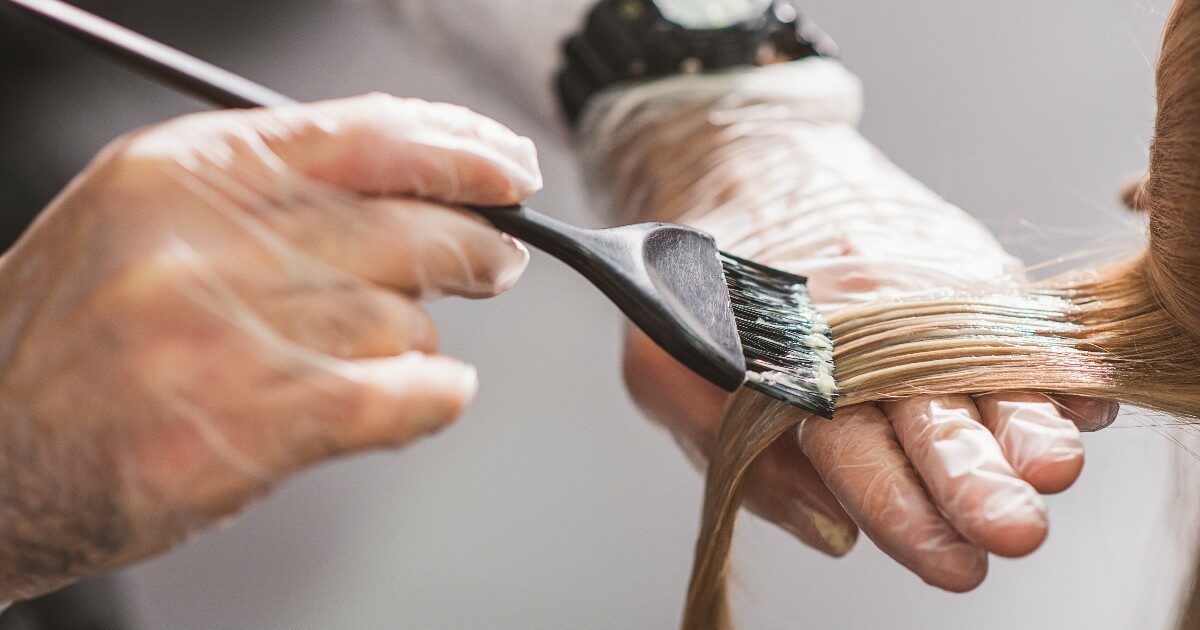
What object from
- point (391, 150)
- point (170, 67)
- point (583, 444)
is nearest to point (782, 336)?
point (391, 150)

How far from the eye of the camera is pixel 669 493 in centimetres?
106

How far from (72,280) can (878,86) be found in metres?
1.13

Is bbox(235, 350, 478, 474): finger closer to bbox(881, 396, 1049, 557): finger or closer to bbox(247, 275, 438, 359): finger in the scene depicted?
bbox(247, 275, 438, 359): finger

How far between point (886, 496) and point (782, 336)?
114mm

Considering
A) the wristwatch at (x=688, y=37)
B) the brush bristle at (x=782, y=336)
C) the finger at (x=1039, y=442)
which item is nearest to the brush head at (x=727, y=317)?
the brush bristle at (x=782, y=336)

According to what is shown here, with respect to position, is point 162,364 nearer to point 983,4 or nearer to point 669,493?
point 669,493

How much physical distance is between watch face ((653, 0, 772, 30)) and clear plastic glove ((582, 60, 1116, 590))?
6 centimetres

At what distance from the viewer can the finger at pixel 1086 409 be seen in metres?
0.52

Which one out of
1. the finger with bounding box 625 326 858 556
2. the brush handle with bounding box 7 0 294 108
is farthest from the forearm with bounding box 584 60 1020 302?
the brush handle with bounding box 7 0 294 108

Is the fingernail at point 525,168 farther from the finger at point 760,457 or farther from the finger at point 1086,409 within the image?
the finger at point 1086,409

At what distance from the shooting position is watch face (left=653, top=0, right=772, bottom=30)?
896mm

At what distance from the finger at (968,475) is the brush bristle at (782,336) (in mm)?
53

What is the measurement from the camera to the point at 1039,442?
0.49 m

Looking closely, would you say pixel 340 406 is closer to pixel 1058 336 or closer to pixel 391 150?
pixel 391 150
